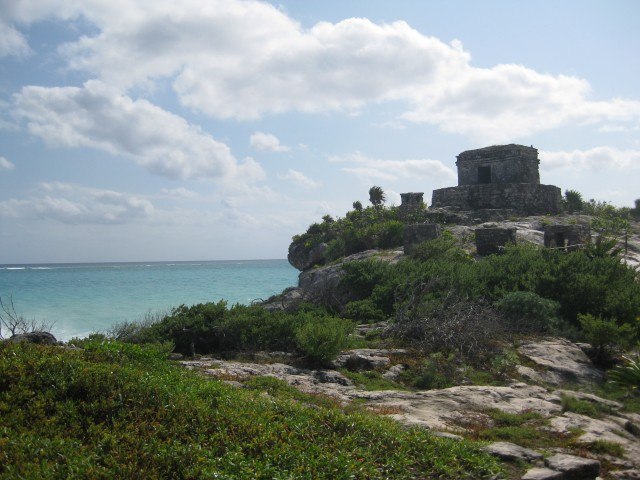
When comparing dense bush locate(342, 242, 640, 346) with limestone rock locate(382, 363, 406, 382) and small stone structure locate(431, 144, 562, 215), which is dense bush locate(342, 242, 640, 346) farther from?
small stone structure locate(431, 144, 562, 215)

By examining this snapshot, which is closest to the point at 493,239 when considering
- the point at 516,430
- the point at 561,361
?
the point at 561,361

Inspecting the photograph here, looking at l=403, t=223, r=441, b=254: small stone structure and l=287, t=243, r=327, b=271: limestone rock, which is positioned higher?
l=403, t=223, r=441, b=254: small stone structure

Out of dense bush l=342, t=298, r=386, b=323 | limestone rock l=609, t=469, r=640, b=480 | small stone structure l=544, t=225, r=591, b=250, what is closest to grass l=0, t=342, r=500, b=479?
Result: limestone rock l=609, t=469, r=640, b=480

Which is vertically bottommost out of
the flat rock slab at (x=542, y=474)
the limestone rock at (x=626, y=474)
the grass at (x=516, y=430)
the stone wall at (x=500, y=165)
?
the limestone rock at (x=626, y=474)

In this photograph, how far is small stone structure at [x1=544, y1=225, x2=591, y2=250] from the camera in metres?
18.3

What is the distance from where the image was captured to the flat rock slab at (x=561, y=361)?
9133 mm

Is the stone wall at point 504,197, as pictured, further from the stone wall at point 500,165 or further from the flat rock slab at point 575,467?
the flat rock slab at point 575,467

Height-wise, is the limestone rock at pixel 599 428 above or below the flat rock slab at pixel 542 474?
below

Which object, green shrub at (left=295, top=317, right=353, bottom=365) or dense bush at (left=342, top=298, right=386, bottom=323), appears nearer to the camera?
green shrub at (left=295, top=317, right=353, bottom=365)

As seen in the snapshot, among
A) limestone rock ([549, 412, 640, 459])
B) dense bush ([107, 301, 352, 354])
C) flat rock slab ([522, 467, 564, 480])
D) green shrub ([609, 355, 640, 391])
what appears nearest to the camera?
flat rock slab ([522, 467, 564, 480])

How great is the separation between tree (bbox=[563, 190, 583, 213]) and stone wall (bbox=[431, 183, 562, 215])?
1.98 meters

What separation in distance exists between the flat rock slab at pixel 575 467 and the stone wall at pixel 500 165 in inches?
934

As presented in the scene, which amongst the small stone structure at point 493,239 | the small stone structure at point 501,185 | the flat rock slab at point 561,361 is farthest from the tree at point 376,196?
the flat rock slab at point 561,361

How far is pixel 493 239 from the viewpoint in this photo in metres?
19.0
